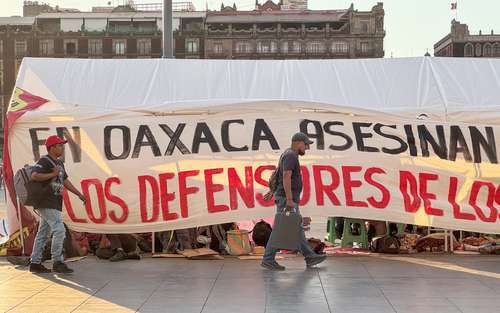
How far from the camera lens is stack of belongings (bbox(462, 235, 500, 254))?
1161 cm

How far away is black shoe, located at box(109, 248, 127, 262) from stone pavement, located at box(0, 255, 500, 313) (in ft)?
0.48

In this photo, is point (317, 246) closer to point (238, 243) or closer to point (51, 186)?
point (238, 243)

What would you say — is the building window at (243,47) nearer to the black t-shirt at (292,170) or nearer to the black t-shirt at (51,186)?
the black t-shirt at (292,170)

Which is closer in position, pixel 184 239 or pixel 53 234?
pixel 53 234

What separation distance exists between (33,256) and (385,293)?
4.12 meters

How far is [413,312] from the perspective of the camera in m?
7.70

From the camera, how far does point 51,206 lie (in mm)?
9867

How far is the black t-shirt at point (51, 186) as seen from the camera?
32.2 ft

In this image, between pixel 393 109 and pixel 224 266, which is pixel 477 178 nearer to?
pixel 393 109

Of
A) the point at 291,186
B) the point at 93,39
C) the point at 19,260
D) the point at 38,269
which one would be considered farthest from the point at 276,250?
the point at 93,39

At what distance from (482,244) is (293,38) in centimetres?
8387

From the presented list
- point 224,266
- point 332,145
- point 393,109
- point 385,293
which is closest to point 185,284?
point 224,266

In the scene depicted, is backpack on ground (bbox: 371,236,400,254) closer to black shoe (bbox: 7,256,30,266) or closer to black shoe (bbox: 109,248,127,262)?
black shoe (bbox: 109,248,127,262)

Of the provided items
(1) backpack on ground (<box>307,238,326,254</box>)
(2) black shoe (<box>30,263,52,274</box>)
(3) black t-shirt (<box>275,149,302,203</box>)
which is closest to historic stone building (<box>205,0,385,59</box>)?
(1) backpack on ground (<box>307,238,326,254</box>)
